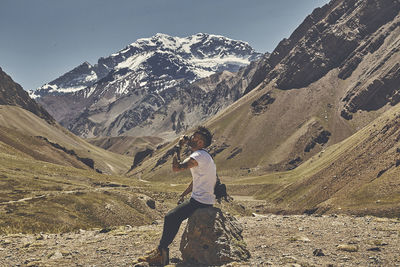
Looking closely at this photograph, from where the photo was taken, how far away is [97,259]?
17.7 m

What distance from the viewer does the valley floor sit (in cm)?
1524

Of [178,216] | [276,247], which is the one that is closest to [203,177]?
[178,216]

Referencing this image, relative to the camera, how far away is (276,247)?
57.9ft

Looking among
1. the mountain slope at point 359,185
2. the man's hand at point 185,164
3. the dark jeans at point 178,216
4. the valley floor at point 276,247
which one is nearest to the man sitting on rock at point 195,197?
the dark jeans at point 178,216

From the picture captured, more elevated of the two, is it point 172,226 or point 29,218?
point 172,226

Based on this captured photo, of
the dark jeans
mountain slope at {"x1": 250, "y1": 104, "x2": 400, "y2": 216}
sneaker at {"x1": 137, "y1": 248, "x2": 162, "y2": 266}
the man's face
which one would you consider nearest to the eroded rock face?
the dark jeans

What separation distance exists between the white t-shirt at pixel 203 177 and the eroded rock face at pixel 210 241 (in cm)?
57

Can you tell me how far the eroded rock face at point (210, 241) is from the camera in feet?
47.7

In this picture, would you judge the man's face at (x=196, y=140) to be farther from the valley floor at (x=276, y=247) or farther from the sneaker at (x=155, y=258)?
the valley floor at (x=276, y=247)

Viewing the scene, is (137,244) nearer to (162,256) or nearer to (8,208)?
(162,256)

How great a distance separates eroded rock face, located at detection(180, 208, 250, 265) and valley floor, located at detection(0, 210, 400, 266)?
0.66 meters

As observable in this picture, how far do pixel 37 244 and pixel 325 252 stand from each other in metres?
17.9

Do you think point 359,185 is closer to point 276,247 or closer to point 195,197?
point 276,247

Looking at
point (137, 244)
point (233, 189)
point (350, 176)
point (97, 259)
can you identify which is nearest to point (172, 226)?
point (97, 259)
